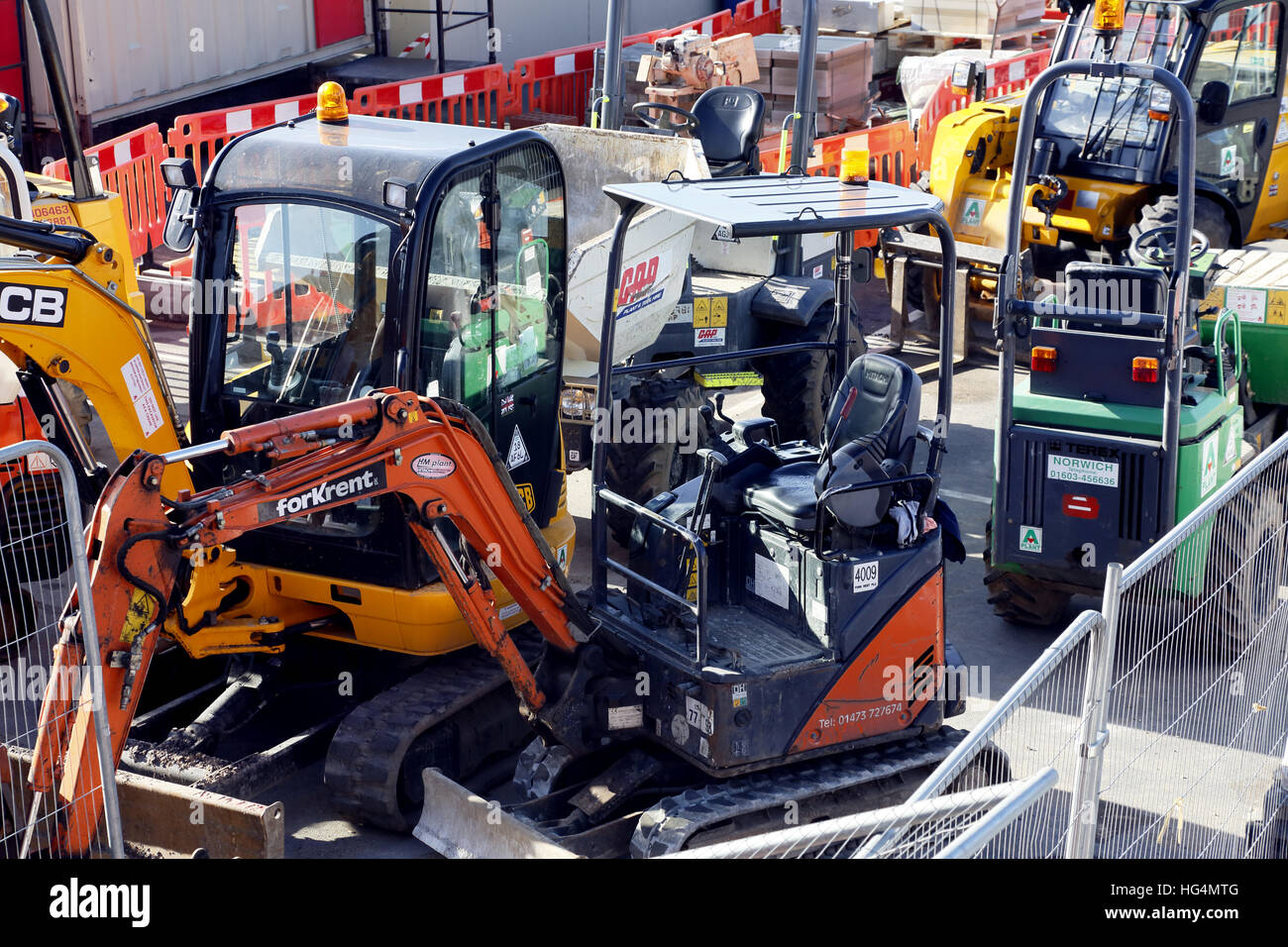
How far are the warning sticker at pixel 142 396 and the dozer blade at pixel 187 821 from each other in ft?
4.94

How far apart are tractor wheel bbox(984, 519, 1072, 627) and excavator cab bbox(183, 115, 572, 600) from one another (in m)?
3.04

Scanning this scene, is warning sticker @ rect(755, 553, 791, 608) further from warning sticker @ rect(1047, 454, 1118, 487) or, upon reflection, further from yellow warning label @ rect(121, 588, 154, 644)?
yellow warning label @ rect(121, 588, 154, 644)

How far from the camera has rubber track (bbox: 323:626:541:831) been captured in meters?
6.36

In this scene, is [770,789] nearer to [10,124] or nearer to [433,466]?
[433,466]

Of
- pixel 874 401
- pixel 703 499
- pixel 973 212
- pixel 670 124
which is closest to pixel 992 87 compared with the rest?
pixel 670 124

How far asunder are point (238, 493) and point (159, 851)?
1539mm

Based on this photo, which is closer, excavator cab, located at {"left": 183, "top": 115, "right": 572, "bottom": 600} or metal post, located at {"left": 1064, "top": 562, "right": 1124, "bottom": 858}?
metal post, located at {"left": 1064, "top": 562, "right": 1124, "bottom": 858}

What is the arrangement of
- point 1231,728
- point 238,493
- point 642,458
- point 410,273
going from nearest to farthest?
point 238,493 → point 1231,728 → point 410,273 → point 642,458

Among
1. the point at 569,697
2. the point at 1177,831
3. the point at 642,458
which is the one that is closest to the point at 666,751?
the point at 569,697

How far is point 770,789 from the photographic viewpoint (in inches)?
239

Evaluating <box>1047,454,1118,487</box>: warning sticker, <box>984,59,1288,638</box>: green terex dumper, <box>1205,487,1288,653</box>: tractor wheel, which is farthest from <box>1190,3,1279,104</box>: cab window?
<box>1205,487,1288,653</box>: tractor wheel

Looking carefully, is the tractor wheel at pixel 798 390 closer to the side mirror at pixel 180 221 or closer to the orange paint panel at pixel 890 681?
the orange paint panel at pixel 890 681

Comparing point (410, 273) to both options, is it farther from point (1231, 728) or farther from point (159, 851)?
point (1231, 728)

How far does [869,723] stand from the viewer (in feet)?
20.6
